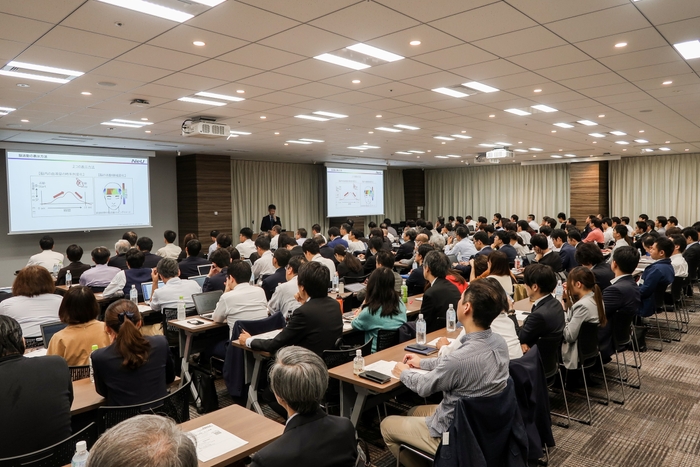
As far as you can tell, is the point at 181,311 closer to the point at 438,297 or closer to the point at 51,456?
the point at 438,297

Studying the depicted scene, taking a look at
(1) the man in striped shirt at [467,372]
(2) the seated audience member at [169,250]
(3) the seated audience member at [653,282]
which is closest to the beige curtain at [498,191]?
(3) the seated audience member at [653,282]

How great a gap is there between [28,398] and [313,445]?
4.68 feet

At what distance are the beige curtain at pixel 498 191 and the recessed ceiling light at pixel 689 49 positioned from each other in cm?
1353

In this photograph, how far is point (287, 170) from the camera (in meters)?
16.5

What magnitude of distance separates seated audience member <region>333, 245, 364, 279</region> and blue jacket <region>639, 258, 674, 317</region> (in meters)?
3.73

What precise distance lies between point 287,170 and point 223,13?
42.8 ft

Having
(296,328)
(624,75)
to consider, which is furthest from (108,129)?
(624,75)

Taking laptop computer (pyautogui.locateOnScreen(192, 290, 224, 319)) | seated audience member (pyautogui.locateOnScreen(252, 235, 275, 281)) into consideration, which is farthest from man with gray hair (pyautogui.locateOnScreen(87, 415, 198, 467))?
seated audience member (pyautogui.locateOnScreen(252, 235, 275, 281))

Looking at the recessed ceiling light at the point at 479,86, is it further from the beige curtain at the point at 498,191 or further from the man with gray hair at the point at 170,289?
the beige curtain at the point at 498,191

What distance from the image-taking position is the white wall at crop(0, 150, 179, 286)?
34.6ft

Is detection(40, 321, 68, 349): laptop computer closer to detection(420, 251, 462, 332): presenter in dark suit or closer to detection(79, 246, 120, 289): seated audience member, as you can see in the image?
detection(79, 246, 120, 289): seated audience member

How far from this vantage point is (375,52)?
179 inches

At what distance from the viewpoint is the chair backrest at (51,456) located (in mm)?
1889

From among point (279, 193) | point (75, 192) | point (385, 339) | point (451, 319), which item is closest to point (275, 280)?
point (385, 339)
